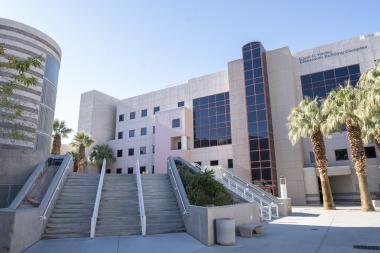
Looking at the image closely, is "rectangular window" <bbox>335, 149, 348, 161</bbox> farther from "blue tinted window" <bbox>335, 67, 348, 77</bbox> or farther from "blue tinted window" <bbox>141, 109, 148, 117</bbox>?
"blue tinted window" <bbox>141, 109, 148, 117</bbox>

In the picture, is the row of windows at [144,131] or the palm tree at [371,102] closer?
the palm tree at [371,102]

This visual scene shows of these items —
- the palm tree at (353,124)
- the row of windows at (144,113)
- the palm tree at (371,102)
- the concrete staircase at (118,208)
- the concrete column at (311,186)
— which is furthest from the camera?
the row of windows at (144,113)

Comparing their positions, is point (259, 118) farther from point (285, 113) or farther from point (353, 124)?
point (353, 124)

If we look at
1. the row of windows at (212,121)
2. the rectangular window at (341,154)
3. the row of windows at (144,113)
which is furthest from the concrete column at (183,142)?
Result: the rectangular window at (341,154)

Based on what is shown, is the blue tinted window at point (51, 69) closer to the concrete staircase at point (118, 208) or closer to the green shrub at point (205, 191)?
the concrete staircase at point (118, 208)

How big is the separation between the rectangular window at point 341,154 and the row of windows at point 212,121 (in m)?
13.4

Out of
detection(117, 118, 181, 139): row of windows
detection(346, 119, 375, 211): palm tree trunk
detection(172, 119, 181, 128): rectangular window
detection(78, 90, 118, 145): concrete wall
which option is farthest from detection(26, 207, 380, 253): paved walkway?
detection(78, 90, 118, 145): concrete wall

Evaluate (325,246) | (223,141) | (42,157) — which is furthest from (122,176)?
(223,141)

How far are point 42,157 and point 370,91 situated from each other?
21059 millimetres

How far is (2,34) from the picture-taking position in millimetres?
25516

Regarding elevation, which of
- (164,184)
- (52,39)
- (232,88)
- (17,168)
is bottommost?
(164,184)

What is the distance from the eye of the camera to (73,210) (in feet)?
42.5

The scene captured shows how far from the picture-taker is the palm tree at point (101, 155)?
155 ft

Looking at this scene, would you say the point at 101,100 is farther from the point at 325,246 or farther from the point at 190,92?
the point at 325,246
